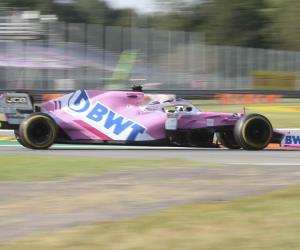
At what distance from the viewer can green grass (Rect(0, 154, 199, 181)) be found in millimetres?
7844

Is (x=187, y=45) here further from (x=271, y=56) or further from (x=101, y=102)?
(x=101, y=102)

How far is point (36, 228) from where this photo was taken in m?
5.30

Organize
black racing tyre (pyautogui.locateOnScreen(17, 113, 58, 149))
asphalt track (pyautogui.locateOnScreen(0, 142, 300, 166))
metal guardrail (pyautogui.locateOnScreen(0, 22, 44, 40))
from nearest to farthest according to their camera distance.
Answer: asphalt track (pyautogui.locateOnScreen(0, 142, 300, 166))
black racing tyre (pyautogui.locateOnScreen(17, 113, 58, 149))
metal guardrail (pyautogui.locateOnScreen(0, 22, 44, 40))

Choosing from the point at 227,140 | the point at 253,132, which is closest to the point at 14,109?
A: the point at 227,140

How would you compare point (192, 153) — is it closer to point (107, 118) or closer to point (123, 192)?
point (107, 118)

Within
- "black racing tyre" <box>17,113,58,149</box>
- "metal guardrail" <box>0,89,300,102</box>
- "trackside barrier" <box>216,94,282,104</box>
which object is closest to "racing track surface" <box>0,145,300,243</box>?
"black racing tyre" <box>17,113,58,149</box>

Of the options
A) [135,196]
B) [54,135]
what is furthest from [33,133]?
[135,196]

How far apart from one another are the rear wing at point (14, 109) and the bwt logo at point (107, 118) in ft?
2.57

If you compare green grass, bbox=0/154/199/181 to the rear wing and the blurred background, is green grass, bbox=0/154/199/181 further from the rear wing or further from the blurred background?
the blurred background

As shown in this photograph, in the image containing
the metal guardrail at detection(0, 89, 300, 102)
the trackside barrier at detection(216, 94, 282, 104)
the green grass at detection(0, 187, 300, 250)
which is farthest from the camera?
the trackside barrier at detection(216, 94, 282, 104)

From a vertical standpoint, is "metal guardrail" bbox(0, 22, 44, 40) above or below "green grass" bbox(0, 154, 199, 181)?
above

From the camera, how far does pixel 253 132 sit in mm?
12000

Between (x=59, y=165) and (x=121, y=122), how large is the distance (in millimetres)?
3142

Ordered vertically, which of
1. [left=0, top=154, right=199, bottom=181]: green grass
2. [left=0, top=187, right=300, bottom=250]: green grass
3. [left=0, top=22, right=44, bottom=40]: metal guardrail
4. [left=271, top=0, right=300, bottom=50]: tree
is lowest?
[left=0, top=154, right=199, bottom=181]: green grass
